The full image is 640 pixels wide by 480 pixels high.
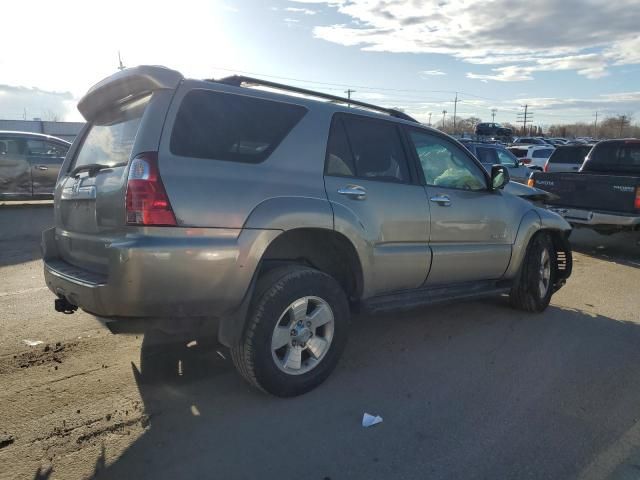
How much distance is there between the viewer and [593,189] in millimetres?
8906

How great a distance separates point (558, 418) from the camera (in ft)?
10.8

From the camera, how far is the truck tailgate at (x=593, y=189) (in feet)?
27.9

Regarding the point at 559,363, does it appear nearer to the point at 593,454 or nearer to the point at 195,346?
the point at 593,454

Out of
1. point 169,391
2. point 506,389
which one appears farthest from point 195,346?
point 506,389

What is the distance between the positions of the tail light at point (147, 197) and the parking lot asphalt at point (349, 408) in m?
1.26

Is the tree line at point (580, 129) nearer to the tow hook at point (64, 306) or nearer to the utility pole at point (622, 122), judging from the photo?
the utility pole at point (622, 122)

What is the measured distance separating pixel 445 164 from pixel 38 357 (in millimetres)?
3825

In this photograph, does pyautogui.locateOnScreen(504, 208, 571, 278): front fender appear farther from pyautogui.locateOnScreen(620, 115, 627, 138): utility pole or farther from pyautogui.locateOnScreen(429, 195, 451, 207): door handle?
pyautogui.locateOnScreen(620, 115, 627, 138): utility pole

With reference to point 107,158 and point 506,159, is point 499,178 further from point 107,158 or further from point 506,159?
point 506,159

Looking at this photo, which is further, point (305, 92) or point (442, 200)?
point (442, 200)

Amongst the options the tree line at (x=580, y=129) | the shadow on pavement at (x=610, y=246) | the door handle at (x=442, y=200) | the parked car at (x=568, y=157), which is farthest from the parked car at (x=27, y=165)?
the tree line at (x=580, y=129)

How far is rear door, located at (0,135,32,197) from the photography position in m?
11.6

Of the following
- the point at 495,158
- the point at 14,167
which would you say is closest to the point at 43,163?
the point at 14,167

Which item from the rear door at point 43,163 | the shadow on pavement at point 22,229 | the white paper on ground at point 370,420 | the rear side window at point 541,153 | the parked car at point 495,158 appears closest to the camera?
the white paper on ground at point 370,420
